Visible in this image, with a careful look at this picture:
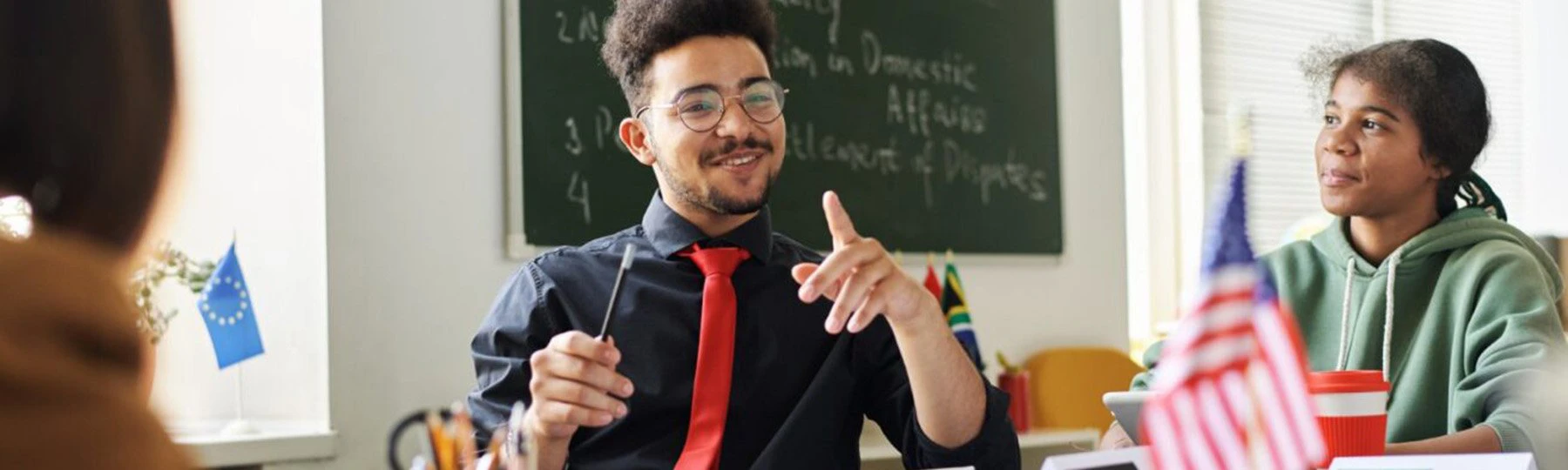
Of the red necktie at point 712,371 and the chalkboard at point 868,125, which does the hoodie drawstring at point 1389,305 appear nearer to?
the red necktie at point 712,371

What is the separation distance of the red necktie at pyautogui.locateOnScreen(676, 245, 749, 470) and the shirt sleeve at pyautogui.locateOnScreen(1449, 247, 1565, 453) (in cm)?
89


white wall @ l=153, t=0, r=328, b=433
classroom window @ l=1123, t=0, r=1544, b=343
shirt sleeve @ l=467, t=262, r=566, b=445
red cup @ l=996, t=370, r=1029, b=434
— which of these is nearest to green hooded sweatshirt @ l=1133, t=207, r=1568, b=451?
shirt sleeve @ l=467, t=262, r=566, b=445

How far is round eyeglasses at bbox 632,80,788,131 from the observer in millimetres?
1921

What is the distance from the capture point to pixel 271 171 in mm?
2896

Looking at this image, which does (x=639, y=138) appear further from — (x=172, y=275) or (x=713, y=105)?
(x=172, y=275)

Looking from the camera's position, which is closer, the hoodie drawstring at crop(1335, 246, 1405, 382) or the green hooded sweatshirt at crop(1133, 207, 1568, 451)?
the green hooded sweatshirt at crop(1133, 207, 1568, 451)

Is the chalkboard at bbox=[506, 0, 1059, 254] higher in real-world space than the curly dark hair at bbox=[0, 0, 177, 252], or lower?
higher

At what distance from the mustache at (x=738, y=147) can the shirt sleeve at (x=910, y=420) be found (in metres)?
0.27

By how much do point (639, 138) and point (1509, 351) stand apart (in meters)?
1.12

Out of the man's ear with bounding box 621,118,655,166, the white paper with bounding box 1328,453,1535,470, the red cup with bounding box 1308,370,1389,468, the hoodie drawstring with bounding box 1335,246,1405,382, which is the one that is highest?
the man's ear with bounding box 621,118,655,166

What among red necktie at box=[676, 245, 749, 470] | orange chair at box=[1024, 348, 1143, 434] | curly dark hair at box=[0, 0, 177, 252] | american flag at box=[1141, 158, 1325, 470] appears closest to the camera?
curly dark hair at box=[0, 0, 177, 252]

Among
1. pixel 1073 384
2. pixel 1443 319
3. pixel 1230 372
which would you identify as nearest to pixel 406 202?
pixel 1443 319

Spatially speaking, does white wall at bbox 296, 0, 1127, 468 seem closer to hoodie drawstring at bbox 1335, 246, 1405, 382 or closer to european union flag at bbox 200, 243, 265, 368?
european union flag at bbox 200, 243, 265, 368

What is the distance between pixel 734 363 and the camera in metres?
1.90
